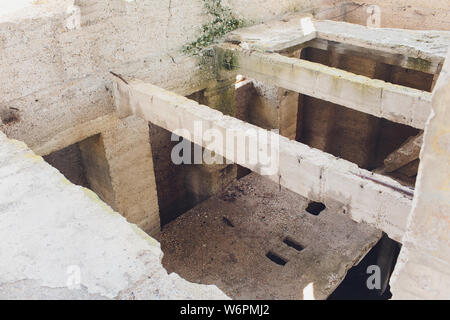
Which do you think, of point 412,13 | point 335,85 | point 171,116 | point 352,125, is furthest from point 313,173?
point 352,125

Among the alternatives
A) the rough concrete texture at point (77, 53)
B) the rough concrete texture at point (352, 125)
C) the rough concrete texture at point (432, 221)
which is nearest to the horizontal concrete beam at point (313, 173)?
the rough concrete texture at point (77, 53)

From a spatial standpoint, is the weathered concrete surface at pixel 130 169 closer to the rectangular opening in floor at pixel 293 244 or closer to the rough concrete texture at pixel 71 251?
the rectangular opening in floor at pixel 293 244

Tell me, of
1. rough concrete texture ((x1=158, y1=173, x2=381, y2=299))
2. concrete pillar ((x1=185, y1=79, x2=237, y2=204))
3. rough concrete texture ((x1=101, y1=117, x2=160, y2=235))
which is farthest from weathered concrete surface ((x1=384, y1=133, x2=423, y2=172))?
rough concrete texture ((x1=101, y1=117, x2=160, y2=235))

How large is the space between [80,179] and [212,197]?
2.34m

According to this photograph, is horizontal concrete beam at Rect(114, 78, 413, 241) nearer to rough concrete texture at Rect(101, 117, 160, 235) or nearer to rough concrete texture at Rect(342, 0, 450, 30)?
rough concrete texture at Rect(101, 117, 160, 235)

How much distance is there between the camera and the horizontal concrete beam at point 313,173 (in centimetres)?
349

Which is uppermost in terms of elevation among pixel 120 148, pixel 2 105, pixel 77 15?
pixel 77 15

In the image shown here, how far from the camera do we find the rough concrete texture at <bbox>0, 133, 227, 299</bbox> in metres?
2.03

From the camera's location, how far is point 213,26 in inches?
252

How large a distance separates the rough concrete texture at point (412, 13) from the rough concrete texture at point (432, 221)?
692 cm

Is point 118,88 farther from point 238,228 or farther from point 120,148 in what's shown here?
point 238,228

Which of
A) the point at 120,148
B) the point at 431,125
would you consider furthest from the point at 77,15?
the point at 431,125
